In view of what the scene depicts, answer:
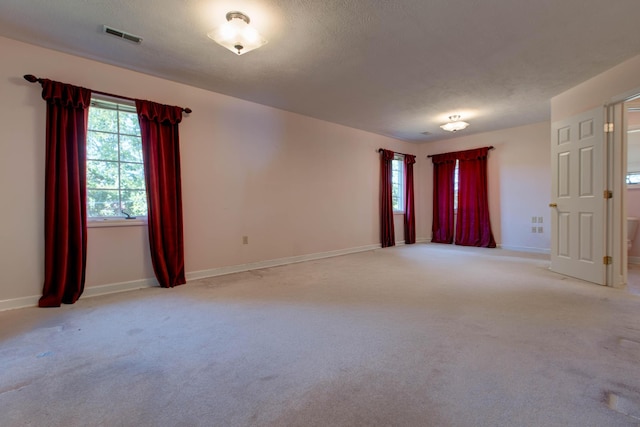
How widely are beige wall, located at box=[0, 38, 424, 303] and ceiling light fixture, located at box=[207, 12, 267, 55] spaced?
152 centimetres

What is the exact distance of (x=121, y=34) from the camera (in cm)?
250

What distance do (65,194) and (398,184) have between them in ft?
19.5

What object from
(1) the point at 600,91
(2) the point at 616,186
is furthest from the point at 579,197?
(1) the point at 600,91

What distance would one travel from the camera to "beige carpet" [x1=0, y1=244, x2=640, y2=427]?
4.24 ft

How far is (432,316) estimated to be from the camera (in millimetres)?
2371

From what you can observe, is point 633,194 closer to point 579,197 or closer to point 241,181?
point 579,197

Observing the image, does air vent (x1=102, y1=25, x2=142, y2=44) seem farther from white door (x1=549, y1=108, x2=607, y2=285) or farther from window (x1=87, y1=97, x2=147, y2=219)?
white door (x1=549, y1=108, x2=607, y2=285)

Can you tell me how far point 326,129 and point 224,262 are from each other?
114 inches

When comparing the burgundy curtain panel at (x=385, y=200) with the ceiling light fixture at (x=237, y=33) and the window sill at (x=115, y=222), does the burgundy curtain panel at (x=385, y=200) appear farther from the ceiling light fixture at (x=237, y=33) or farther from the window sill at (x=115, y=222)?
the window sill at (x=115, y=222)

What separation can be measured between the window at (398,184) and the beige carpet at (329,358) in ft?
12.4

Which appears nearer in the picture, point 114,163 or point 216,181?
point 114,163

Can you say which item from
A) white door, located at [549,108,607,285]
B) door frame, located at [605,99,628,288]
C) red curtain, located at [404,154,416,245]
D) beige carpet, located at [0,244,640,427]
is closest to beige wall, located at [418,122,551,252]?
red curtain, located at [404,154,416,245]

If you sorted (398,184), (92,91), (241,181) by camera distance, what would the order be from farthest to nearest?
(398,184)
(241,181)
(92,91)

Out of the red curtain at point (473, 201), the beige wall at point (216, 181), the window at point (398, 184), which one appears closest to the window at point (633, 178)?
the red curtain at point (473, 201)
